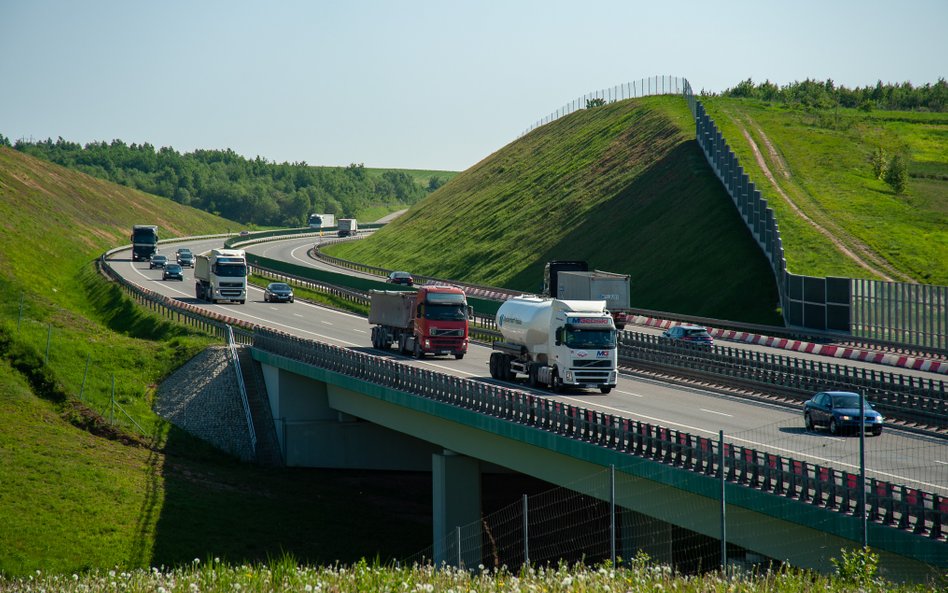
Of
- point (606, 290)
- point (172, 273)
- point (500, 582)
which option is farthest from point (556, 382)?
point (172, 273)

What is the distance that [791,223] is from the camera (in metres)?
80.6

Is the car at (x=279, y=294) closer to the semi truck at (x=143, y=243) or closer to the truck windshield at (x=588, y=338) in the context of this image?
the semi truck at (x=143, y=243)

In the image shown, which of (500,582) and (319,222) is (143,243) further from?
(500,582)

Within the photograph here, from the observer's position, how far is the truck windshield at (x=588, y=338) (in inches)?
1630

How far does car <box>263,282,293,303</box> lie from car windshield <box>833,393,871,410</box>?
199 feet

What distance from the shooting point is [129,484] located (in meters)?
Result: 43.8

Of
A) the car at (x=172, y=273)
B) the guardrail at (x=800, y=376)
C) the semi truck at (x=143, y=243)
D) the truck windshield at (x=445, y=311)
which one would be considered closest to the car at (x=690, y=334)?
the guardrail at (x=800, y=376)

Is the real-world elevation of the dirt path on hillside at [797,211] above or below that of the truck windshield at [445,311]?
above

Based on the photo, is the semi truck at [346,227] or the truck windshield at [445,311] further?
the semi truck at [346,227]

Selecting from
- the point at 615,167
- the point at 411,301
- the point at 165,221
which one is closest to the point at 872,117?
the point at 615,167

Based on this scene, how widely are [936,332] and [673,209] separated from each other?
45.7 meters

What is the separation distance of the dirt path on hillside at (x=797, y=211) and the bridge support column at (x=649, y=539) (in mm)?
43926

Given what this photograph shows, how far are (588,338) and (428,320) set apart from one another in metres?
14.6

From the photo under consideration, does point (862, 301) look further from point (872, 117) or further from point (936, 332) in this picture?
point (872, 117)
